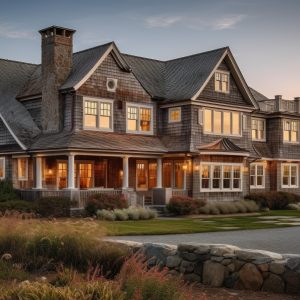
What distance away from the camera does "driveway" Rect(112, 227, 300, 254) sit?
16156mm

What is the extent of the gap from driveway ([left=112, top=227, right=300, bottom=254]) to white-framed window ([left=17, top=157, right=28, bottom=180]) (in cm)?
1678

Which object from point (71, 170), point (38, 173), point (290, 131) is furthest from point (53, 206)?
point (290, 131)

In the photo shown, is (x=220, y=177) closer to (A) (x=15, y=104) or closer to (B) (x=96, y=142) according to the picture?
(B) (x=96, y=142)

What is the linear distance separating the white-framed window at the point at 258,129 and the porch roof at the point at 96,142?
10.5m

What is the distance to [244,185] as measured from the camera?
3941 cm

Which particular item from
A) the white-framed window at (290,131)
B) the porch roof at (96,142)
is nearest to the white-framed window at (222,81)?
the porch roof at (96,142)

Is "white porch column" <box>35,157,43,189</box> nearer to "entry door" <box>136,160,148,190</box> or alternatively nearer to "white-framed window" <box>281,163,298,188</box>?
"entry door" <box>136,160,148,190</box>

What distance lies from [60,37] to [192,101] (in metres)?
8.47

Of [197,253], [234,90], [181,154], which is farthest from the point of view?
[234,90]

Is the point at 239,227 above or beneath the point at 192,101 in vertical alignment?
beneath

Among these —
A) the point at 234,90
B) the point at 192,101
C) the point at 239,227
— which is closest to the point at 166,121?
the point at 192,101

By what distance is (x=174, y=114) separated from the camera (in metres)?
37.2

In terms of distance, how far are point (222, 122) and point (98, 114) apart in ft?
28.1

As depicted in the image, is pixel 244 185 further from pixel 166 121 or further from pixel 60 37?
pixel 60 37
